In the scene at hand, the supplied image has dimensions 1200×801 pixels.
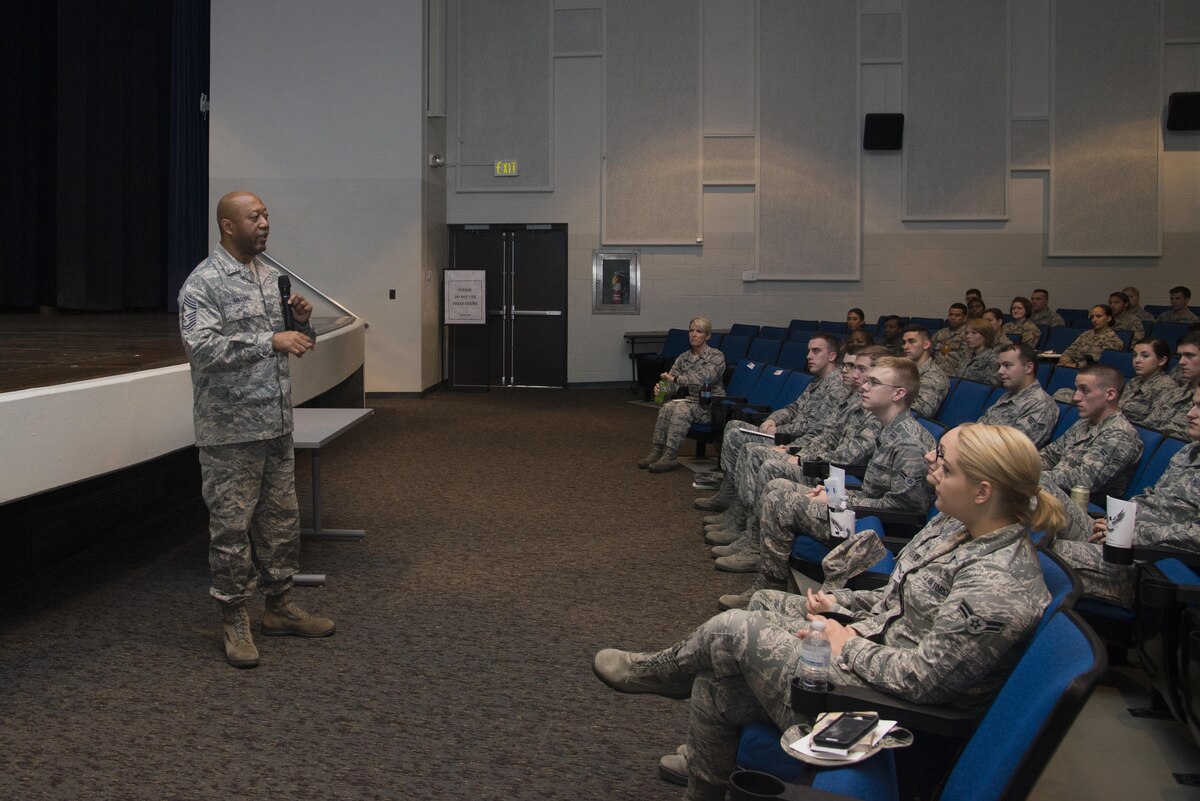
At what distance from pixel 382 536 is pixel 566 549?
0.97m

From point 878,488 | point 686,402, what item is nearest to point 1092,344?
point 686,402

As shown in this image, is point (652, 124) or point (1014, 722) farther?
point (652, 124)

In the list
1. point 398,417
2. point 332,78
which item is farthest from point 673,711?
point 332,78

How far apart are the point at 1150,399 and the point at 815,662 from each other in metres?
4.50

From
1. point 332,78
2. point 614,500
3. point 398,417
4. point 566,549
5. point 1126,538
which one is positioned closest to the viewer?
point 1126,538

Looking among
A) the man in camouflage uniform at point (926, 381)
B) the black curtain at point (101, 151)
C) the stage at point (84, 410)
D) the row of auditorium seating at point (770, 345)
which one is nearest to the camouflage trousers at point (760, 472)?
the man in camouflage uniform at point (926, 381)

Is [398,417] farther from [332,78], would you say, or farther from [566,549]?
[566,549]

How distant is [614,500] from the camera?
6.22 metres

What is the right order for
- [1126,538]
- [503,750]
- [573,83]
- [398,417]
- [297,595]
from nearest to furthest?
[503,750] < [1126,538] < [297,595] < [398,417] < [573,83]

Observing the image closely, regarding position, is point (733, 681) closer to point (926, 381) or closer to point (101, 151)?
point (926, 381)

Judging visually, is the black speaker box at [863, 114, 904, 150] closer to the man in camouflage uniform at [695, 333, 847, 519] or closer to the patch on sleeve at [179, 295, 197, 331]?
the man in camouflage uniform at [695, 333, 847, 519]

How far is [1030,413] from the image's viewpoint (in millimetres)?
4711

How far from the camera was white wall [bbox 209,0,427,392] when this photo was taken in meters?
11.3

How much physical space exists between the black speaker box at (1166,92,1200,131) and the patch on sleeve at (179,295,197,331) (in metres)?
12.6
